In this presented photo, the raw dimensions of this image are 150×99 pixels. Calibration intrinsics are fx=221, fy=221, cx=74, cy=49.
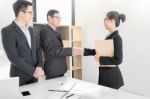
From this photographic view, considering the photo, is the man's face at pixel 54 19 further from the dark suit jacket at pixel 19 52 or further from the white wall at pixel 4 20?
the white wall at pixel 4 20

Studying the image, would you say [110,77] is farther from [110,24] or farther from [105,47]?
[110,24]

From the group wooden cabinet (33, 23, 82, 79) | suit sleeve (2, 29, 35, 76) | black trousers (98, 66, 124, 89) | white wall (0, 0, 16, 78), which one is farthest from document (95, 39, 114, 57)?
wooden cabinet (33, 23, 82, 79)

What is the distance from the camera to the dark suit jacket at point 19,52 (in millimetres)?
2152

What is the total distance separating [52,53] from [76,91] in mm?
775

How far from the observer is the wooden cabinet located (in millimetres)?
4863

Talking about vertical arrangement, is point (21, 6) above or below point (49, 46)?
above

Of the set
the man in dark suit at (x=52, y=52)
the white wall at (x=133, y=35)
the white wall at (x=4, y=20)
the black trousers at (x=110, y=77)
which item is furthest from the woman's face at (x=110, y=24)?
the white wall at (x=4, y=20)

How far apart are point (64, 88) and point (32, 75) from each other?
1.43 feet

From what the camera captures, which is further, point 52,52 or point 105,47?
point 52,52

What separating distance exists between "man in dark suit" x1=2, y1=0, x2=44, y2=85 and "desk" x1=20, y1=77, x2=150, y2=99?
15 centimetres

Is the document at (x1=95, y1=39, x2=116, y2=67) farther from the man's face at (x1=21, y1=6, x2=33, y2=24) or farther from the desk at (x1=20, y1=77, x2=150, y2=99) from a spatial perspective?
the man's face at (x1=21, y1=6, x2=33, y2=24)

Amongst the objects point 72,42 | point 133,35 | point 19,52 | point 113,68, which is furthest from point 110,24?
point 72,42

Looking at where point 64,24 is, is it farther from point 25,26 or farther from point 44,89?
point 44,89

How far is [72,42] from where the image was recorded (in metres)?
5.11
